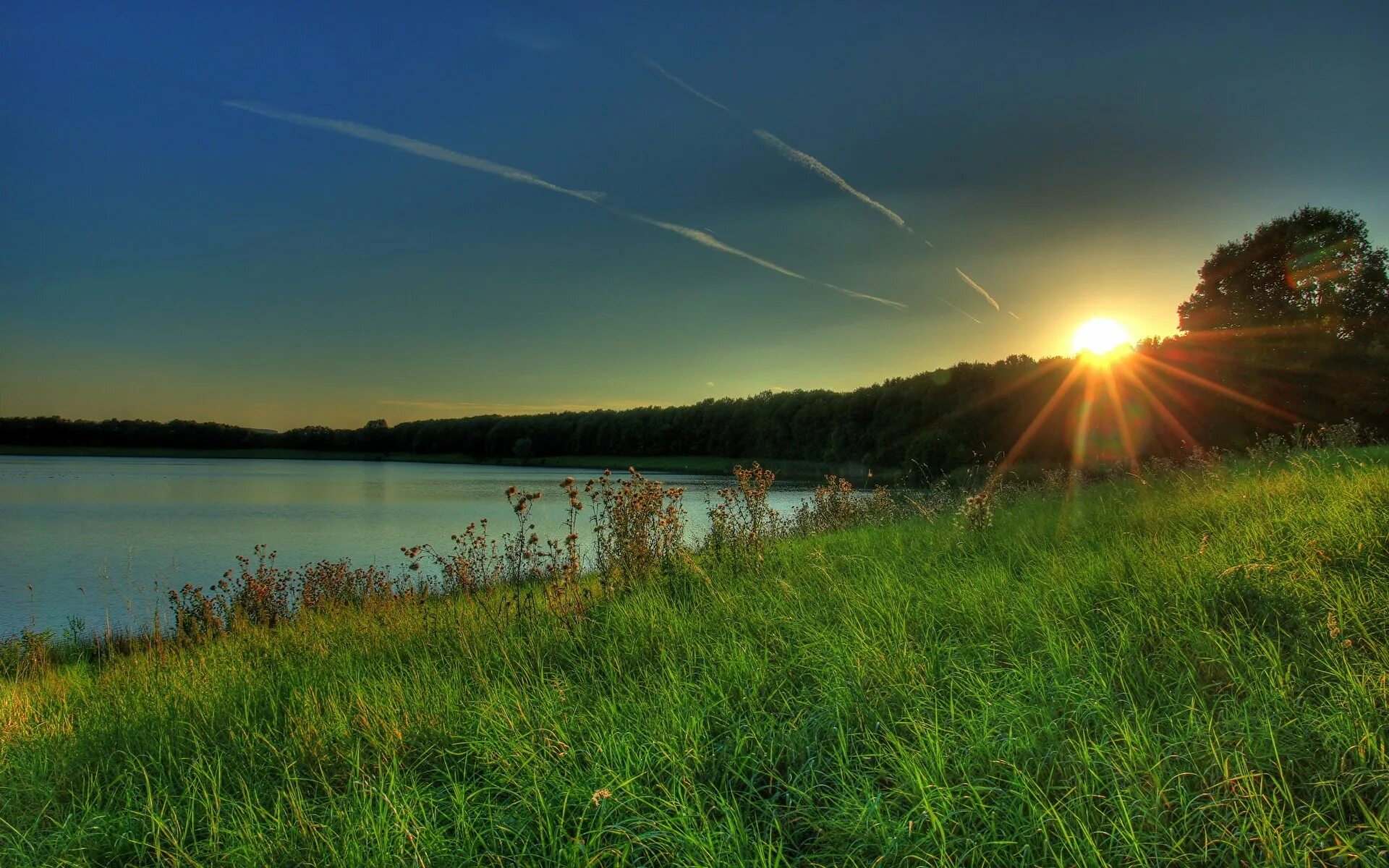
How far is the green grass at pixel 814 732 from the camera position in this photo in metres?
2.35

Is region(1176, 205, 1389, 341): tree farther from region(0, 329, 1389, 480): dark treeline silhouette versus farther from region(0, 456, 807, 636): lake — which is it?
region(0, 456, 807, 636): lake

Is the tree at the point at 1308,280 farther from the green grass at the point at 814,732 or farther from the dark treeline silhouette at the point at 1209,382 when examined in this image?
the green grass at the point at 814,732

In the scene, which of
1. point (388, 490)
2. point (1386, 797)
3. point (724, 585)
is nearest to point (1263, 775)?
point (1386, 797)

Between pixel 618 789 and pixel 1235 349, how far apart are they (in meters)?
33.3

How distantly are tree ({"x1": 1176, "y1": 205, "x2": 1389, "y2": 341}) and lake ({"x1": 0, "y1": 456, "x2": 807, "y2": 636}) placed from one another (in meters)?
19.3

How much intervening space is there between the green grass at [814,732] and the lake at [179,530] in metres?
4.33

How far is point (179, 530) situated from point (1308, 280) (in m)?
38.9

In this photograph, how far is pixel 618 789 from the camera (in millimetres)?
2609

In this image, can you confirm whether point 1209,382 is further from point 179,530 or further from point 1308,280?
point 179,530

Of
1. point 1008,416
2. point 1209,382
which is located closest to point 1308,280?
point 1209,382

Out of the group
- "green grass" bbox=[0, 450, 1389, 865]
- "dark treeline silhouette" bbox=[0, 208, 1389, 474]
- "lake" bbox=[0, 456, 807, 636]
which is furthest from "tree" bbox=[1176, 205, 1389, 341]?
"green grass" bbox=[0, 450, 1389, 865]

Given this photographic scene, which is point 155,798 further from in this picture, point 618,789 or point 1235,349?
point 1235,349

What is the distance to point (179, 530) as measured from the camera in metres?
21.2

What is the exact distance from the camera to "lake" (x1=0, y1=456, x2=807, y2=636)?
1202 cm
